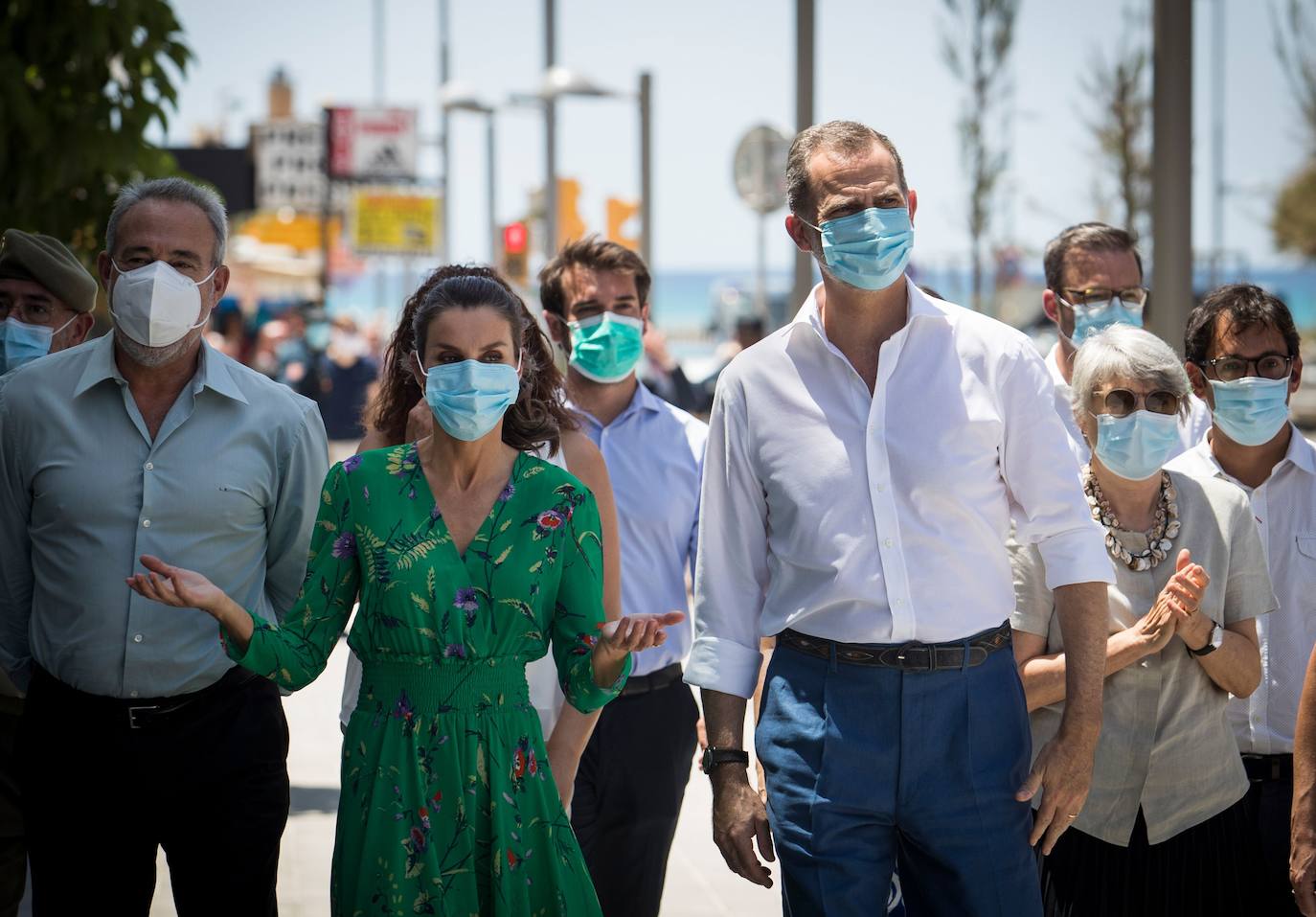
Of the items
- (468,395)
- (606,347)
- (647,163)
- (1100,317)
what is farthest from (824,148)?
(647,163)

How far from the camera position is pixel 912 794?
3.64 meters

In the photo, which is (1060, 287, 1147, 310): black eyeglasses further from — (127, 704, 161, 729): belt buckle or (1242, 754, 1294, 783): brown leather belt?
(127, 704, 161, 729): belt buckle

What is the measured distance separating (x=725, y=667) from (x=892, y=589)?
492 millimetres

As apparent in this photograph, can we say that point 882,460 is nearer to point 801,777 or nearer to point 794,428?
point 794,428

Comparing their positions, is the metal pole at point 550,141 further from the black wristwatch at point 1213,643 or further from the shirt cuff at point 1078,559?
the shirt cuff at point 1078,559

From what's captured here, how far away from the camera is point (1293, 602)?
4832 millimetres

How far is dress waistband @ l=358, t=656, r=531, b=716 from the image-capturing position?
3719 millimetres

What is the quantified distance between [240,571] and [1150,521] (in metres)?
2.38

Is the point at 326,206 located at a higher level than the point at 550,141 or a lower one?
higher

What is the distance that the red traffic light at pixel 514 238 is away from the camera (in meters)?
23.0

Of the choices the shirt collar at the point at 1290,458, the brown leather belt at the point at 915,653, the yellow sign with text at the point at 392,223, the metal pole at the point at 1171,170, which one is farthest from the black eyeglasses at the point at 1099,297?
the yellow sign with text at the point at 392,223

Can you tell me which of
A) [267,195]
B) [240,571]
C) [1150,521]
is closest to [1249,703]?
[1150,521]

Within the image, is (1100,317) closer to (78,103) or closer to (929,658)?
(929,658)

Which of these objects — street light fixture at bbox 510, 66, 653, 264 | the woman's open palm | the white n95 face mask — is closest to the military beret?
the white n95 face mask
